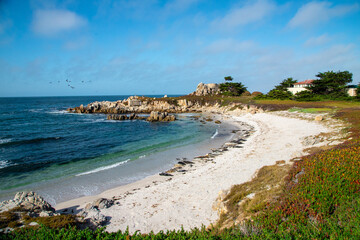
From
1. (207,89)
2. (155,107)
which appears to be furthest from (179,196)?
(207,89)

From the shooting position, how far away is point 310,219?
253 inches

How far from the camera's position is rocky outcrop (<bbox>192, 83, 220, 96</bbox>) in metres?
102

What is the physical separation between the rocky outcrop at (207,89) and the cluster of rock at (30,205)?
95.0m

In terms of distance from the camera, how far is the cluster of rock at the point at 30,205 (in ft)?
30.5

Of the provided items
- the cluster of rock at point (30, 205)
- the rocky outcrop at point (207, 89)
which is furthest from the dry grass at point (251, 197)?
the rocky outcrop at point (207, 89)

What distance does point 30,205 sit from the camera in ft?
32.0

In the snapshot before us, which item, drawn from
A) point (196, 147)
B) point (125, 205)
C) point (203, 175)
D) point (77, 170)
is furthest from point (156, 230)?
point (196, 147)

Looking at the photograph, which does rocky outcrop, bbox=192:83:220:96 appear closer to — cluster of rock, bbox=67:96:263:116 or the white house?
cluster of rock, bbox=67:96:263:116

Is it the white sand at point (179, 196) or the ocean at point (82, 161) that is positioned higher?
the white sand at point (179, 196)

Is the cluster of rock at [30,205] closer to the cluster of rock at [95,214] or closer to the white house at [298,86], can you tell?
the cluster of rock at [95,214]

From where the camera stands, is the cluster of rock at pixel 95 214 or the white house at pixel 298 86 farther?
the white house at pixel 298 86

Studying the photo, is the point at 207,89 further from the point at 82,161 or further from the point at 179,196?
the point at 179,196

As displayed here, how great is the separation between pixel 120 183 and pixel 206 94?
295 ft

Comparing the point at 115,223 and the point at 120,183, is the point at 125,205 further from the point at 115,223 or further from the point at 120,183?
the point at 120,183
